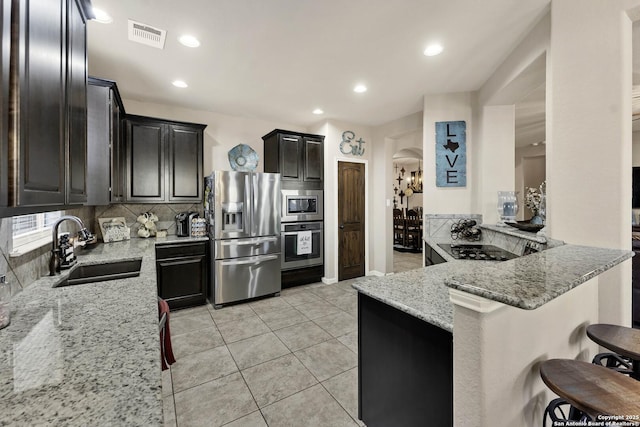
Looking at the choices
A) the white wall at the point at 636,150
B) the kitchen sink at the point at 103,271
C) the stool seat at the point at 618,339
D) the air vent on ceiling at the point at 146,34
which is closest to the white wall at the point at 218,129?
the air vent on ceiling at the point at 146,34

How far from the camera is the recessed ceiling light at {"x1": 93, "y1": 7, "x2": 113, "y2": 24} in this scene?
73.9 inches

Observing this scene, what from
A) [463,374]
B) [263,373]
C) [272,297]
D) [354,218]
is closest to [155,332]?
[463,374]

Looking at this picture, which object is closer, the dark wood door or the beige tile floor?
the beige tile floor

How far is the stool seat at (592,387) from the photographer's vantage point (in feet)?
2.64

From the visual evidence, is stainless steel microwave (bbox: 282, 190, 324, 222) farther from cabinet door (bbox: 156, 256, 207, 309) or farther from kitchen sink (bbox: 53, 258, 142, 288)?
kitchen sink (bbox: 53, 258, 142, 288)

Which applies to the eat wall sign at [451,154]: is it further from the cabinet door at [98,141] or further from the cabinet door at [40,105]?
the cabinet door at [98,141]

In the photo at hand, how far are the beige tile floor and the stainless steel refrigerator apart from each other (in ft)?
0.96

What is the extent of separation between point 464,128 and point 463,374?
3186mm

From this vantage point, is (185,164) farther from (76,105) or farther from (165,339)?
(165,339)

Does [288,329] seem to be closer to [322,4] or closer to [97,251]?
[97,251]

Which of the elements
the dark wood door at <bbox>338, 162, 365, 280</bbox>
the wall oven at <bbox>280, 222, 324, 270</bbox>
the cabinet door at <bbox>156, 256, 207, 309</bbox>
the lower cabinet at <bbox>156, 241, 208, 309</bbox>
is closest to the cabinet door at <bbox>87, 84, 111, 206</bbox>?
the lower cabinet at <bbox>156, 241, 208, 309</bbox>

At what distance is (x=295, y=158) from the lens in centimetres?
418

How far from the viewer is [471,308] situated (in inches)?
33.6

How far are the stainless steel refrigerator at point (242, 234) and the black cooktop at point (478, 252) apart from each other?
228 cm
